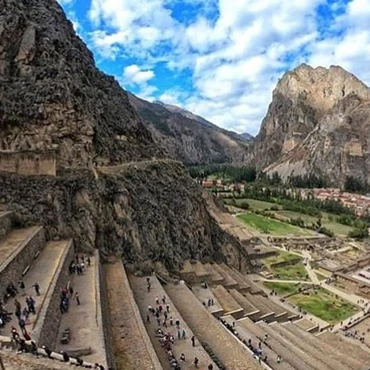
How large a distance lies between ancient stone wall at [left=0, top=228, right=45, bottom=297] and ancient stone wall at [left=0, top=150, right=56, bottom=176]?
6145 mm

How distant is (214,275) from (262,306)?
5.16 m

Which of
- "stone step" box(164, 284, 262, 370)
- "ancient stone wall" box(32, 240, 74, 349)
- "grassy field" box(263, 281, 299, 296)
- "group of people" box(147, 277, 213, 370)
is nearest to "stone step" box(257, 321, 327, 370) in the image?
"stone step" box(164, 284, 262, 370)

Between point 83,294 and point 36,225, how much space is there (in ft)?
27.0

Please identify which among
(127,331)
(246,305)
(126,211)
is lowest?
(246,305)

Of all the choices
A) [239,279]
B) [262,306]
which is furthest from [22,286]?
[239,279]

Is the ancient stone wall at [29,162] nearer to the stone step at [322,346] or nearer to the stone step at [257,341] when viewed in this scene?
the stone step at [257,341]

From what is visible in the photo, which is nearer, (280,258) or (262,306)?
(262,306)

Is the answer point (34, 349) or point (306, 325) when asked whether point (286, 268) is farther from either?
point (34, 349)

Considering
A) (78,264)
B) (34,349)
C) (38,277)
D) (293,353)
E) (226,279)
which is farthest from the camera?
(226,279)

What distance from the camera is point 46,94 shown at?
1619 inches

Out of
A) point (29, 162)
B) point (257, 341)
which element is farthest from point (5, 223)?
point (257, 341)

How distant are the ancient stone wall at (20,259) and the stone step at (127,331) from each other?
5.18m

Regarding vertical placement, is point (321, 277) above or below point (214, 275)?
below

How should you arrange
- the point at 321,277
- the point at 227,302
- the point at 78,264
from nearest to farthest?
the point at 78,264
the point at 227,302
the point at 321,277
